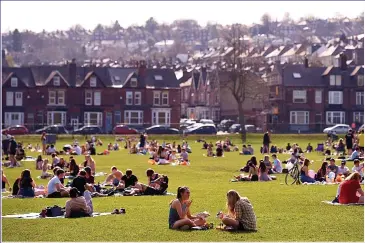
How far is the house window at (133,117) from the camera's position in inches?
4545

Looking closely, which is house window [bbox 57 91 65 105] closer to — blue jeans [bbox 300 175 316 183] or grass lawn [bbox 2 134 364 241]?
grass lawn [bbox 2 134 364 241]

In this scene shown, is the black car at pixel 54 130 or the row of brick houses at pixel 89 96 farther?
the row of brick houses at pixel 89 96

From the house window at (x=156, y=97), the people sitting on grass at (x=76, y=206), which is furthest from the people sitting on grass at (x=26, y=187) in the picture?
the house window at (x=156, y=97)

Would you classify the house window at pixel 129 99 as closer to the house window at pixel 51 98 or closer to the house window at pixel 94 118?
the house window at pixel 94 118

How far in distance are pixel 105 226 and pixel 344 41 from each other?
178 meters

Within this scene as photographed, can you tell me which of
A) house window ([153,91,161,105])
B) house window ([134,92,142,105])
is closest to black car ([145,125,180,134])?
house window ([134,92,142,105])

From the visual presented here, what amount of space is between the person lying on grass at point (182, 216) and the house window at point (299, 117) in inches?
3780

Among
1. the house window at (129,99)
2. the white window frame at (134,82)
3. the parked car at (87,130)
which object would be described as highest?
the white window frame at (134,82)

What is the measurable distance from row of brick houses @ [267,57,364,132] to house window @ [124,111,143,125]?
14.9m

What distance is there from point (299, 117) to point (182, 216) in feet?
318

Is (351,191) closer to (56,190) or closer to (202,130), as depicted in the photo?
(56,190)

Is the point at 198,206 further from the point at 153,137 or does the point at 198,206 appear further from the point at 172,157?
the point at 153,137

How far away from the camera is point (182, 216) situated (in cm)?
2192

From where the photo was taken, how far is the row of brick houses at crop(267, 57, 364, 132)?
11731 centimetres
